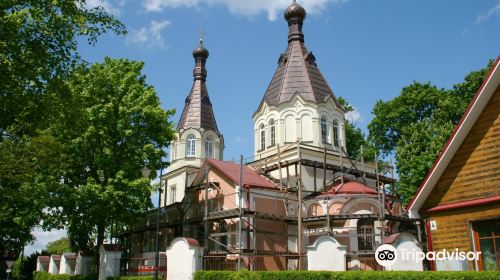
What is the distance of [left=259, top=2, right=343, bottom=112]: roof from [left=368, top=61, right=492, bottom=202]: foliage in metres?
5.88

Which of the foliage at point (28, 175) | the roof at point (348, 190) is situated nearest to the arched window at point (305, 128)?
the roof at point (348, 190)

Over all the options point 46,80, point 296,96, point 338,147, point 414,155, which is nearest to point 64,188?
point 46,80

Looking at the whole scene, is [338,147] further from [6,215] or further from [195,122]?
[6,215]

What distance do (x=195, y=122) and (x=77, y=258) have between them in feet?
50.6

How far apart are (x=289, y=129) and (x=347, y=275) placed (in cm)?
1765

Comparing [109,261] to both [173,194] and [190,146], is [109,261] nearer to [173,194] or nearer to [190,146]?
[173,194]

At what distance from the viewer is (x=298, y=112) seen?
30.0 meters

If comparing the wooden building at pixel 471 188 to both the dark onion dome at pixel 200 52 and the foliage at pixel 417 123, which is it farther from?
the dark onion dome at pixel 200 52

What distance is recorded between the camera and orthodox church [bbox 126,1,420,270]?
75.2 ft

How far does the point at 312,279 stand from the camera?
46.5 feet

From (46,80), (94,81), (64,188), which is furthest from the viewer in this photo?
(94,81)

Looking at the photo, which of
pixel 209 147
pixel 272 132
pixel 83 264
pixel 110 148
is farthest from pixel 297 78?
pixel 83 264

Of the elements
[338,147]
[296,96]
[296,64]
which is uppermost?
[296,64]

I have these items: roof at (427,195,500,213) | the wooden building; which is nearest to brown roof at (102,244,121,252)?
the wooden building
